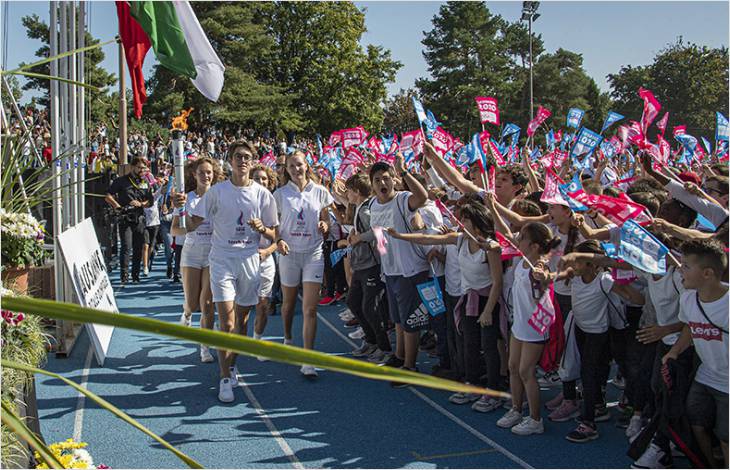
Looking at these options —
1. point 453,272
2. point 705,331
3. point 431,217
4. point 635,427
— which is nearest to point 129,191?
point 431,217

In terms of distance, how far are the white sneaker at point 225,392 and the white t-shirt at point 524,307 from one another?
100 inches

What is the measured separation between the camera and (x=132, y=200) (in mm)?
12055

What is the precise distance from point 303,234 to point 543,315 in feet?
9.29

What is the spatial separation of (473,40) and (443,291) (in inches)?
2052

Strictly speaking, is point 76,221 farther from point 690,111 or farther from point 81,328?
point 690,111

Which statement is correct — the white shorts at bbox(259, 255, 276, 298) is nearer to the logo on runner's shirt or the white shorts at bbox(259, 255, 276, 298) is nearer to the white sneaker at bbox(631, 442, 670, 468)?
the white sneaker at bbox(631, 442, 670, 468)

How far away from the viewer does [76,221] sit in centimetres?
848

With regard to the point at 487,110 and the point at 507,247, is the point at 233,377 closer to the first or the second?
the point at 507,247

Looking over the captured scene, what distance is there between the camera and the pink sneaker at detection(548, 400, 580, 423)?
227 inches

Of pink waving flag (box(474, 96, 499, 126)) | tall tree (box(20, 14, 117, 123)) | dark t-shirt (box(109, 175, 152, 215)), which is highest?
tall tree (box(20, 14, 117, 123))

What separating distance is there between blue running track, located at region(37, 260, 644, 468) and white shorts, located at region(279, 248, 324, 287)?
915 millimetres

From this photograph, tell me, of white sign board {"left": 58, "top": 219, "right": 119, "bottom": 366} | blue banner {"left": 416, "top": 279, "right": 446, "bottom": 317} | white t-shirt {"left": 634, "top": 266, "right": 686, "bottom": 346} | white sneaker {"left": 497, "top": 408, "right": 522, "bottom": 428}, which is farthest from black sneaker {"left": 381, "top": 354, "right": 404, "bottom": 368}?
white t-shirt {"left": 634, "top": 266, "right": 686, "bottom": 346}

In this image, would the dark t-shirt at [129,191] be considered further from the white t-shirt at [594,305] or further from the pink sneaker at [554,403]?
the white t-shirt at [594,305]

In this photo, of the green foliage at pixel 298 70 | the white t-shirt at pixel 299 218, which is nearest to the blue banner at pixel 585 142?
the white t-shirt at pixel 299 218
